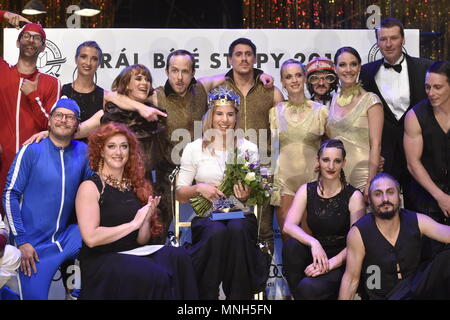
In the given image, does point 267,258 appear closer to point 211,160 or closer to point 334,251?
point 334,251

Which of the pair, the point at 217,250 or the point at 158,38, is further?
the point at 158,38

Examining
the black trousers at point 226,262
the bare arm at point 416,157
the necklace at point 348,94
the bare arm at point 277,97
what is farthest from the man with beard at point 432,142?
the black trousers at point 226,262

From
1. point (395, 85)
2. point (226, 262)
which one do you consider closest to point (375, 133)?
point (395, 85)

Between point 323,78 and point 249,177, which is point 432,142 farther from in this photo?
point 249,177

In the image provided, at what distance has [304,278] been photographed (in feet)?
15.5

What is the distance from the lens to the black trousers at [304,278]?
15.2 ft

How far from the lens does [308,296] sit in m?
4.64

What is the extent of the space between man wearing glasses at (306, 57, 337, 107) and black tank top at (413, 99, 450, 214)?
0.73 meters

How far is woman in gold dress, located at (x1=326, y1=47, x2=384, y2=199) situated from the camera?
5.34m

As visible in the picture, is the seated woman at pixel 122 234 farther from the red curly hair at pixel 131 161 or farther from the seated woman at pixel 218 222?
the seated woman at pixel 218 222

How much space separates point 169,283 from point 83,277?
1.65 ft

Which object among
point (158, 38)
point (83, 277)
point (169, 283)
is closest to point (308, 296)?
point (169, 283)

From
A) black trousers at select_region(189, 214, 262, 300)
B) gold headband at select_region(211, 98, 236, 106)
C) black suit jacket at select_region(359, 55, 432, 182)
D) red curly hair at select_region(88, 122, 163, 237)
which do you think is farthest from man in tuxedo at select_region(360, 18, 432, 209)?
red curly hair at select_region(88, 122, 163, 237)

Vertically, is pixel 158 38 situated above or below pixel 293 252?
above
